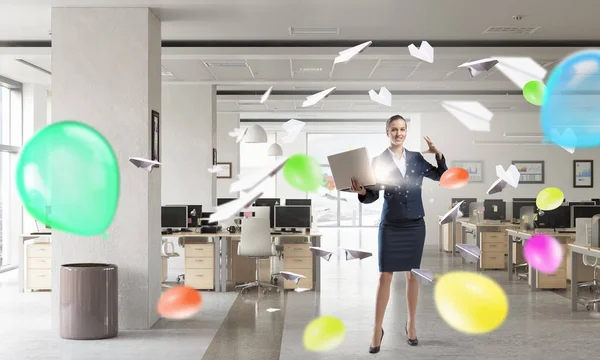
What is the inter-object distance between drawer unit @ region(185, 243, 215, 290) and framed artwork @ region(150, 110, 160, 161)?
92.6 inches

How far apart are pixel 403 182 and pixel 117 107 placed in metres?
2.93

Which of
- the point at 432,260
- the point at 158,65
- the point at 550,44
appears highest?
the point at 550,44

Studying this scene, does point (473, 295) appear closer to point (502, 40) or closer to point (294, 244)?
point (294, 244)

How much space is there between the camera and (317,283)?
8.48m

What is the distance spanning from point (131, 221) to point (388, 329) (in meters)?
2.56

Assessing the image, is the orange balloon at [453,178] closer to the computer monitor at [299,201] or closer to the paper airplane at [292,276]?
the paper airplane at [292,276]

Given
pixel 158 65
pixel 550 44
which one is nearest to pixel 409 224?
pixel 158 65

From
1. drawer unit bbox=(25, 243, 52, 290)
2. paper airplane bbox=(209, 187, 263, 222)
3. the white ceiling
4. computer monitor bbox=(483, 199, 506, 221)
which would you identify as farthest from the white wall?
paper airplane bbox=(209, 187, 263, 222)

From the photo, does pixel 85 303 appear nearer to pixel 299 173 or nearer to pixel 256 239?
pixel 256 239

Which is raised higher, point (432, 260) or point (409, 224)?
point (409, 224)

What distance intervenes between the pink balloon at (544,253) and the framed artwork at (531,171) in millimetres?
6620

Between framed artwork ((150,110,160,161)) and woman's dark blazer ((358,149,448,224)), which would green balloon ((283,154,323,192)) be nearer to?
framed artwork ((150,110,160,161))

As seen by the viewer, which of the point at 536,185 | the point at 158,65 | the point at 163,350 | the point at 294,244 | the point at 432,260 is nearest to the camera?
the point at 163,350

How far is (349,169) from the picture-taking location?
434 cm
